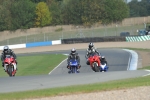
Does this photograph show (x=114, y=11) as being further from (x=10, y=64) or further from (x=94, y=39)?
(x=10, y=64)

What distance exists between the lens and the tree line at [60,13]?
91.6m

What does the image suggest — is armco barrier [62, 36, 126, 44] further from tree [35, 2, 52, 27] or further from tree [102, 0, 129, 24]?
tree [102, 0, 129, 24]

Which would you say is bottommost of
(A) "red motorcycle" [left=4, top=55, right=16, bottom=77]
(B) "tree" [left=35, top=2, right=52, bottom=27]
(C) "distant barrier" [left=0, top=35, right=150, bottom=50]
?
(C) "distant barrier" [left=0, top=35, right=150, bottom=50]

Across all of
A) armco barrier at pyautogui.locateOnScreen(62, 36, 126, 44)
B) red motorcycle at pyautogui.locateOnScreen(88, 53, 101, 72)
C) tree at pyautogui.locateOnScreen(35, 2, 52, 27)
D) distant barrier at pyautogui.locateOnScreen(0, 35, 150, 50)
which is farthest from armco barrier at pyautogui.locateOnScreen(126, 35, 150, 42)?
red motorcycle at pyautogui.locateOnScreen(88, 53, 101, 72)

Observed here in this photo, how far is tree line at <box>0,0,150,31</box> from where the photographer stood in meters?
91.6

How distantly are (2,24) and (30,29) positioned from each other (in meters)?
5.46

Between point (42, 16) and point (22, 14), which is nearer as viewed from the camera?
point (42, 16)

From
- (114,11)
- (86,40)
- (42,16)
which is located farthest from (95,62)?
(114,11)

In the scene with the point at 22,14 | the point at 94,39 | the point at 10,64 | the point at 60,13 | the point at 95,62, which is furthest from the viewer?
the point at 60,13

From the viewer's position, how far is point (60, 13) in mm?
96625

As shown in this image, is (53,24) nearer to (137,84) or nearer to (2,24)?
(2,24)

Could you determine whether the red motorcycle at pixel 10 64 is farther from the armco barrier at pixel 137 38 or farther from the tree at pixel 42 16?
the tree at pixel 42 16

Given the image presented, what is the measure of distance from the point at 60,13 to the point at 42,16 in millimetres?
5881

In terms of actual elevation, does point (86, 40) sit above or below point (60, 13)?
below
